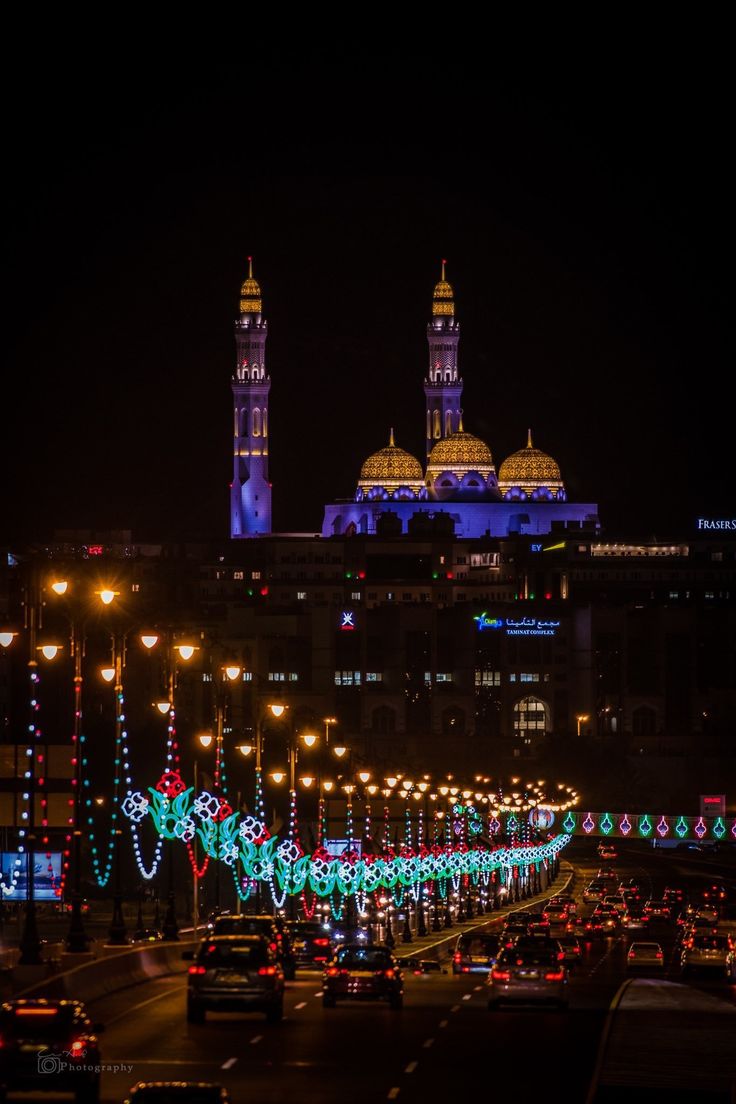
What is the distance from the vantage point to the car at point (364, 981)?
4950 cm

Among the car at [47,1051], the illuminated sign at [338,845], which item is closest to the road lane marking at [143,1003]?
the car at [47,1051]

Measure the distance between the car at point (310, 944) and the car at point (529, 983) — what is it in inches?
506

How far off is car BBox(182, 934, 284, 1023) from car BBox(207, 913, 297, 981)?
13.4ft

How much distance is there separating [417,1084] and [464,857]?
291 feet

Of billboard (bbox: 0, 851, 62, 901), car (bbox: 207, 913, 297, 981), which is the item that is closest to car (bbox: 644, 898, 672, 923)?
billboard (bbox: 0, 851, 62, 901)

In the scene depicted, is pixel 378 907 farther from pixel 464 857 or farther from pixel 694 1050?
pixel 694 1050

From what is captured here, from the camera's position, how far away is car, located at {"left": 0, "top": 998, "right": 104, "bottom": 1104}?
1289 inches

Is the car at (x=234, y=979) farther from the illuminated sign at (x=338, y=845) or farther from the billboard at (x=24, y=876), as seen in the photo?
the illuminated sign at (x=338, y=845)

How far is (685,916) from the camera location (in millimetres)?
97250

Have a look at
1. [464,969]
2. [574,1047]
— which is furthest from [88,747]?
[574,1047]

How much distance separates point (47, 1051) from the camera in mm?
32938

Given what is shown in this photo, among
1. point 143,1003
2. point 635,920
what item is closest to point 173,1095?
point 143,1003

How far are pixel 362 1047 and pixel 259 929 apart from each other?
11482mm

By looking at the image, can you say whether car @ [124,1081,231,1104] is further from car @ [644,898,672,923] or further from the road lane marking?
car @ [644,898,672,923]
